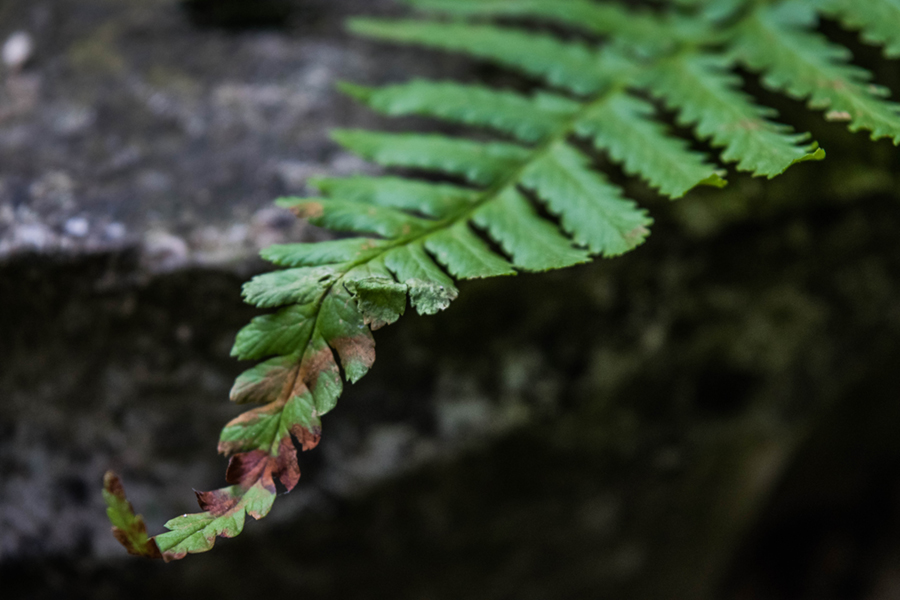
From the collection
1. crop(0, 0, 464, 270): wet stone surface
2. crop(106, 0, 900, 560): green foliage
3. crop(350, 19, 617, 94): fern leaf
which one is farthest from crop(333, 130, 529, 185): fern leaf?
crop(350, 19, 617, 94): fern leaf

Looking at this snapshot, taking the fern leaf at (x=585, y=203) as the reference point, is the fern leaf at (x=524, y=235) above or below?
below

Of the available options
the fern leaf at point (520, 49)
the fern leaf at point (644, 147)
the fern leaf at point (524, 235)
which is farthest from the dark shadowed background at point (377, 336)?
the fern leaf at point (524, 235)

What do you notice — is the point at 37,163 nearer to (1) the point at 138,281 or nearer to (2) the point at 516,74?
(1) the point at 138,281

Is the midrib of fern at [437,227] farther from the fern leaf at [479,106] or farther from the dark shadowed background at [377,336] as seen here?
the dark shadowed background at [377,336]

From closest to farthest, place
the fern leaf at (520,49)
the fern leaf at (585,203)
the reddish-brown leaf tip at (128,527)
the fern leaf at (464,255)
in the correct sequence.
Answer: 1. the reddish-brown leaf tip at (128,527)
2. the fern leaf at (464,255)
3. the fern leaf at (585,203)
4. the fern leaf at (520,49)

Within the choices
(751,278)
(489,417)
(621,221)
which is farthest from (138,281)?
(751,278)

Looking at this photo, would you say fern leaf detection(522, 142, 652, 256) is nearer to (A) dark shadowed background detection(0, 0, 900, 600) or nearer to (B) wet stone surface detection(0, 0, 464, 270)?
(A) dark shadowed background detection(0, 0, 900, 600)

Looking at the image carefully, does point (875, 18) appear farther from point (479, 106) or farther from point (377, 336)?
point (377, 336)

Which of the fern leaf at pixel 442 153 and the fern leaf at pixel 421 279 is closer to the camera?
the fern leaf at pixel 421 279
